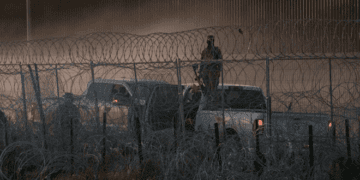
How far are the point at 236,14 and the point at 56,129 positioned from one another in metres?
8.01

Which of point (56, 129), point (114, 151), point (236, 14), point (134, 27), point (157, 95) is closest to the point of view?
point (114, 151)

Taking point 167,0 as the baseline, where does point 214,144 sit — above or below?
below

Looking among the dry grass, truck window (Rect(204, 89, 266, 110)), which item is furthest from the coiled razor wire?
the dry grass

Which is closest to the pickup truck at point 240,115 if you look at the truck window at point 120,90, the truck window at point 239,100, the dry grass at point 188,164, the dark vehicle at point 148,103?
the truck window at point 239,100

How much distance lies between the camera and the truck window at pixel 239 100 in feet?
18.9

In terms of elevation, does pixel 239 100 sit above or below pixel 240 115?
above

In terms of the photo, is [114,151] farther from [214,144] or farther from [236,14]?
[236,14]

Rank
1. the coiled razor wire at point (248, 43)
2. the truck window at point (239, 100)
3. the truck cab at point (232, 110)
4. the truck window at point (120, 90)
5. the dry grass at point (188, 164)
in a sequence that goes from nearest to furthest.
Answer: the dry grass at point (188, 164), the coiled razor wire at point (248, 43), the truck cab at point (232, 110), the truck window at point (239, 100), the truck window at point (120, 90)

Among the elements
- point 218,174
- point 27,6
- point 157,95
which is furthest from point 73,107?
point 27,6

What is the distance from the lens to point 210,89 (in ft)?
20.0

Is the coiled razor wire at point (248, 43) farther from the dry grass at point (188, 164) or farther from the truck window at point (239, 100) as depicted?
the dry grass at point (188, 164)

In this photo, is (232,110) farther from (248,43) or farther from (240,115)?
(248,43)

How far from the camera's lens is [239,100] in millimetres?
5902

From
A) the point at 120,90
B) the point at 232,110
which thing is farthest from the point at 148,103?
the point at 232,110
